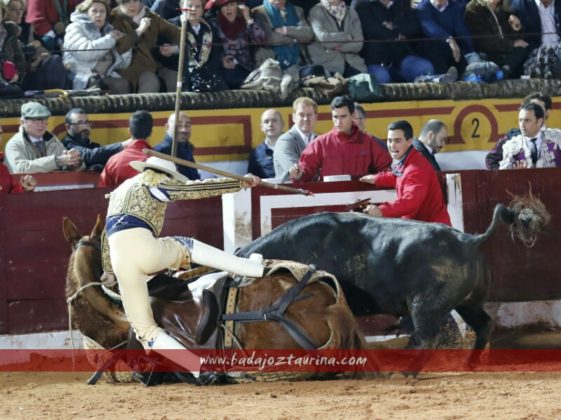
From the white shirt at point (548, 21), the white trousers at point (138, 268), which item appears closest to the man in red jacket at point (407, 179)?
the white trousers at point (138, 268)

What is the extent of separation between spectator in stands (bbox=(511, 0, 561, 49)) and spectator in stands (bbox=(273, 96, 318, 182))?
3212 millimetres

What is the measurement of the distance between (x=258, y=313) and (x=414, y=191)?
179 centimetres

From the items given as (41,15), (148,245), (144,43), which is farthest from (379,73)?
(148,245)

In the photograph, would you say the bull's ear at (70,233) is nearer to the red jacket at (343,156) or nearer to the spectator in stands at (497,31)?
the red jacket at (343,156)

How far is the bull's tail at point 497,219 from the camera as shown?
29.7 ft

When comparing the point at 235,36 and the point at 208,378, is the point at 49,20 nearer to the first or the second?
the point at 235,36

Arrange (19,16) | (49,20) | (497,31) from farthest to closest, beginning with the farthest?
(497,31) < (49,20) < (19,16)

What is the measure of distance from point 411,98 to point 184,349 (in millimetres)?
4806

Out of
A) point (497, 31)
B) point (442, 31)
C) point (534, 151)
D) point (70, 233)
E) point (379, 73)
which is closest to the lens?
point (70, 233)

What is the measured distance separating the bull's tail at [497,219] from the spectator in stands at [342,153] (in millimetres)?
1642

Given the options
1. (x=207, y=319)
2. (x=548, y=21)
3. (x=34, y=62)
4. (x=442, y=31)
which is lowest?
(x=207, y=319)

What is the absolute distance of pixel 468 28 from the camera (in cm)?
1343

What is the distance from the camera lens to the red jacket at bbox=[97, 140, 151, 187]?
405 inches

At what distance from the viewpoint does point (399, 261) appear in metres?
9.27
